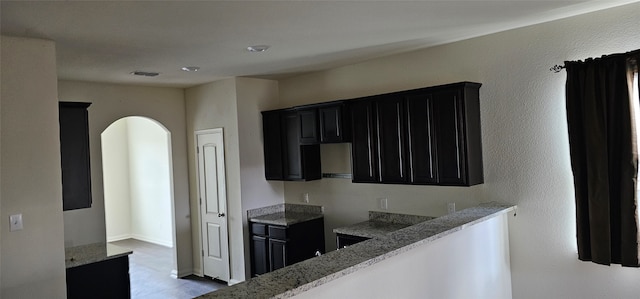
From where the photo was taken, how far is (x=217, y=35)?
3320 millimetres

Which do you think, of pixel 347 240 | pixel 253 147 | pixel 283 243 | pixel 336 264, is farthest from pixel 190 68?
pixel 336 264

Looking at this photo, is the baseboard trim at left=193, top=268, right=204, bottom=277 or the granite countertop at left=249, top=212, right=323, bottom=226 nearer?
the granite countertop at left=249, top=212, right=323, bottom=226

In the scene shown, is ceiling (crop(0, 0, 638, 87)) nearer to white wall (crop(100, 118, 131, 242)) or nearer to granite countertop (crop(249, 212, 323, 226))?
granite countertop (crop(249, 212, 323, 226))

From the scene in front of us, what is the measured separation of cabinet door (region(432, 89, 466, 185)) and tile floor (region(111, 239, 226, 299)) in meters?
3.22

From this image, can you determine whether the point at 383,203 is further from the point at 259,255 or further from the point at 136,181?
the point at 136,181

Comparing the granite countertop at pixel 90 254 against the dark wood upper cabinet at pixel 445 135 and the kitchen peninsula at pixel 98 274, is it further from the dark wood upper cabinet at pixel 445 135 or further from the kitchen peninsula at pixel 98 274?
the dark wood upper cabinet at pixel 445 135

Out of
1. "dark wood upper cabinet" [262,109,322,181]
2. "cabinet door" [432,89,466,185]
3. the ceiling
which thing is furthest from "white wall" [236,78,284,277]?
"cabinet door" [432,89,466,185]

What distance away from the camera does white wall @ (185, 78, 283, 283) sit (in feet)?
17.5

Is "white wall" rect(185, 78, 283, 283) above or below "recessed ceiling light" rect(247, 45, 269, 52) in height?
below

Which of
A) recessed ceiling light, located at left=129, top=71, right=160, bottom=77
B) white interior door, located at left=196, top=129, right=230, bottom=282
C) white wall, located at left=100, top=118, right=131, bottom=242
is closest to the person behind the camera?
recessed ceiling light, located at left=129, top=71, right=160, bottom=77

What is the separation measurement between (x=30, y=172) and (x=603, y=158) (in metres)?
4.14

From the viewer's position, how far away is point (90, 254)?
13.1 feet

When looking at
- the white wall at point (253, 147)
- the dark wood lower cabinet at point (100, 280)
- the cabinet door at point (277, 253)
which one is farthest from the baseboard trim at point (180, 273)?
the dark wood lower cabinet at point (100, 280)

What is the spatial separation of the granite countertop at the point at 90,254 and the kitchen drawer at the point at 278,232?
158 centimetres
